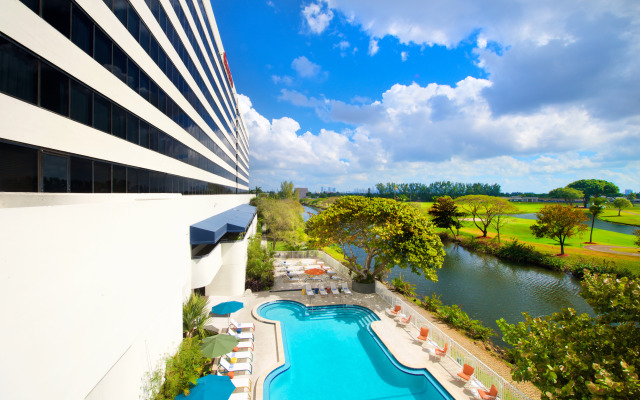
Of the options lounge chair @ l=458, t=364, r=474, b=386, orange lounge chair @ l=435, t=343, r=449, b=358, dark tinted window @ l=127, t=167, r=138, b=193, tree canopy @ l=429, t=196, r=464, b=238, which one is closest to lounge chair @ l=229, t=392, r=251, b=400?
lounge chair @ l=458, t=364, r=474, b=386

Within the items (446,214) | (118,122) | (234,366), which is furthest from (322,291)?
(446,214)

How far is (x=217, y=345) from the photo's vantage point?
10.7 metres

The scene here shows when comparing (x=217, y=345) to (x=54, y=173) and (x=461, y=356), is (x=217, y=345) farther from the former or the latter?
(x=461, y=356)

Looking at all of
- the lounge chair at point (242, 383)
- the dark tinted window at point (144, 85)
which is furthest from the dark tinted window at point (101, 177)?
the lounge chair at point (242, 383)

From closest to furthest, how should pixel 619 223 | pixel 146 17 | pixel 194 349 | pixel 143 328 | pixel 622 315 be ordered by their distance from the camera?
pixel 622 315
pixel 143 328
pixel 194 349
pixel 146 17
pixel 619 223

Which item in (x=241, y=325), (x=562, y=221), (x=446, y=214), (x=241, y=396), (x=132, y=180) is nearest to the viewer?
(x=241, y=396)

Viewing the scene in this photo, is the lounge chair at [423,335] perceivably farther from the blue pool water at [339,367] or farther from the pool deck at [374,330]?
the blue pool water at [339,367]

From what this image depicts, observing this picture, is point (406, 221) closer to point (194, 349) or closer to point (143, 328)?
point (194, 349)

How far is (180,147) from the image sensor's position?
17578 mm

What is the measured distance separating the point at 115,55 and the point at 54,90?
3.71m

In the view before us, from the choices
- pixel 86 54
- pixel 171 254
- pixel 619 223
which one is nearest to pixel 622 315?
pixel 171 254

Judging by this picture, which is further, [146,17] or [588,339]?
[146,17]

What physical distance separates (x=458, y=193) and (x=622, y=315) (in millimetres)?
196356

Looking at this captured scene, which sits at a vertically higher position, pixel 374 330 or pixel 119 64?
pixel 119 64
